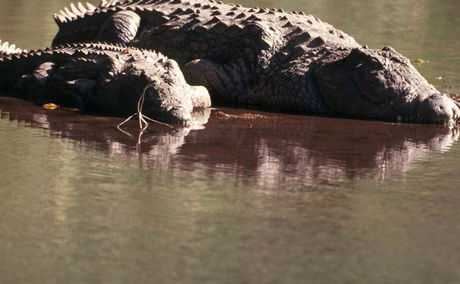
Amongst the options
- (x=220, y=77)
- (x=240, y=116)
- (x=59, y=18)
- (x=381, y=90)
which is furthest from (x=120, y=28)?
(x=381, y=90)

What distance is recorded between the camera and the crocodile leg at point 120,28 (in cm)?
1295

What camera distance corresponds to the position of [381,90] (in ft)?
37.6

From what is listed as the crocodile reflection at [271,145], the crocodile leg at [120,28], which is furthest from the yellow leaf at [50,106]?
the crocodile leg at [120,28]

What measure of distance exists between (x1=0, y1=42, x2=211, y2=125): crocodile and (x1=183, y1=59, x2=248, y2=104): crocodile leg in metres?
0.52

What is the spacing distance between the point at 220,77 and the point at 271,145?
2.81 m

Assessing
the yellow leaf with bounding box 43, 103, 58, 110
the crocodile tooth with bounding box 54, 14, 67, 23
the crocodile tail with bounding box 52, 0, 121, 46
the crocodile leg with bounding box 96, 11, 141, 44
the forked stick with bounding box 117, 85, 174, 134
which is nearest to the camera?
the forked stick with bounding box 117, 85, 174, 134

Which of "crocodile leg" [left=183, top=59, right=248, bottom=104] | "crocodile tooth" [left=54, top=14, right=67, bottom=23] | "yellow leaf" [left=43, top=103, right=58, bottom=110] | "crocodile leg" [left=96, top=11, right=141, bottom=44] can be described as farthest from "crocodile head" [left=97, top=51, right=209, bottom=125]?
"crocodile tooth" [left=54, top=14, right=67, bottom=23]

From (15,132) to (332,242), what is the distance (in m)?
4.04

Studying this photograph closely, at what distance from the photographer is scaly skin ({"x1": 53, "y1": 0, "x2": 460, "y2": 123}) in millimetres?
11445

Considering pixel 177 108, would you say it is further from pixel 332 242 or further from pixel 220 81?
pixel 332 242

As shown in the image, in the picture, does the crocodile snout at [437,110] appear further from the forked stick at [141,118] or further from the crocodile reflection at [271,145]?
the forked stick at [141,118]

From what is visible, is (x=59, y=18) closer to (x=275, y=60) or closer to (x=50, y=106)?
(x=50, y=106)

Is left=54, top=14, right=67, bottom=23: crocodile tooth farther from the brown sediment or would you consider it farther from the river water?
the brown sediment

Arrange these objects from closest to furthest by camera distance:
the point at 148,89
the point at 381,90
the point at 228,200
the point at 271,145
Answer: the point at 228,200 → the point at 271,145 → the point at 148,89 → the point at 381,90
